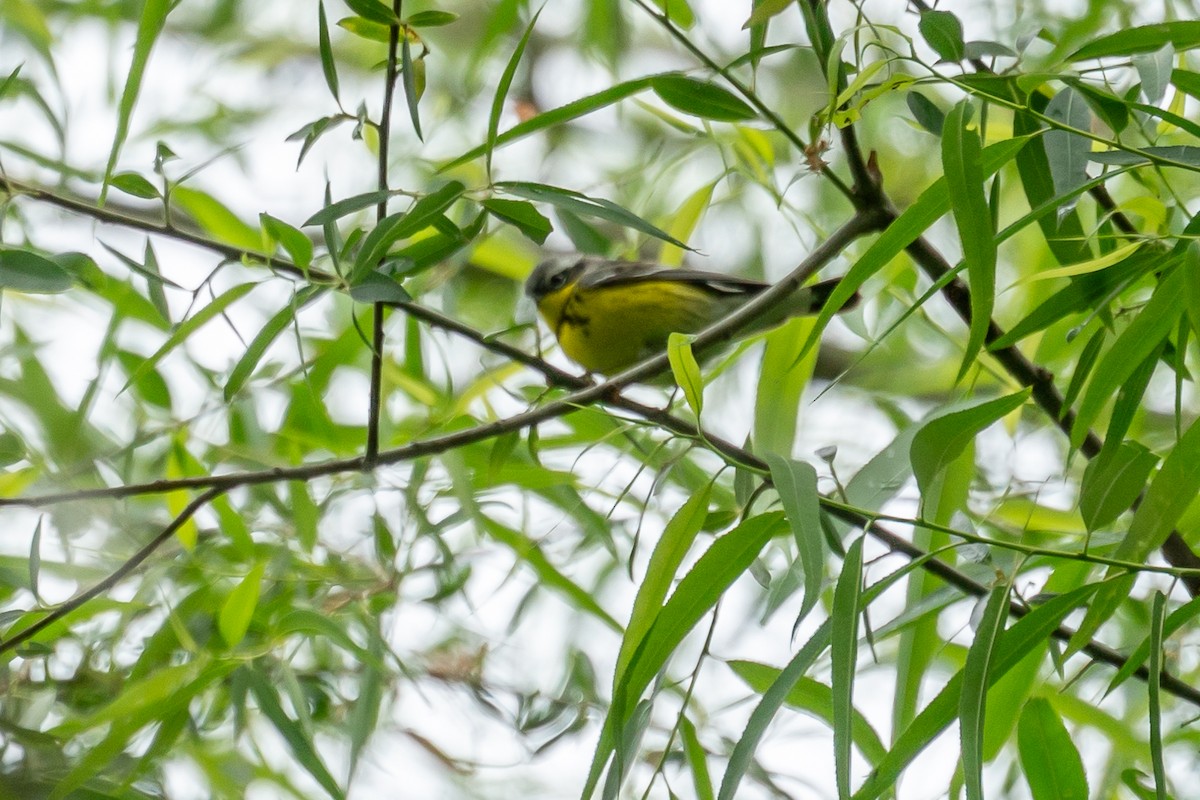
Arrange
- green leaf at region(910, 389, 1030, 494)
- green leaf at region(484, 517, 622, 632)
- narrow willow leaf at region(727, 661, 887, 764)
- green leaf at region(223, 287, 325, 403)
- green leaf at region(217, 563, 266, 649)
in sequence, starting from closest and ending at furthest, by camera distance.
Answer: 1. green leaf at region(910, 389, 1030, 494)
2. green leaf at region(223, 287, 325, 403)
3. narrow willow leaf at region(727, 661, 887, 764)
4. green leaf at region(217, 563, 266, 649)
5. green leaf at region(484, 517, 622, 632)

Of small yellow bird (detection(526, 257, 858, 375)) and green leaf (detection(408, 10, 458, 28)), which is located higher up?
small yellow bird (detection(526, 257, 858, 375))

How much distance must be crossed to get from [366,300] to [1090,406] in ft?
2.34

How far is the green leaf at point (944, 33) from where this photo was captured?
1.14 meters

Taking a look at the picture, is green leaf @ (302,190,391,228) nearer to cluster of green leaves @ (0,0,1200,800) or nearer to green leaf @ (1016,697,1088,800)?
cluster of green leaves @ (0,0,1200,800)

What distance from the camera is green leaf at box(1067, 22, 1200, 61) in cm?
119

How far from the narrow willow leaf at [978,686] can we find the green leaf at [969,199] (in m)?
0.21

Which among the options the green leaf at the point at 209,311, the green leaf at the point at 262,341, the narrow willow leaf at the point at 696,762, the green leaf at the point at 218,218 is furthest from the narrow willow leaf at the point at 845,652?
the green leaf at the point at 218,218

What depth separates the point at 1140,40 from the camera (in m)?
1.21

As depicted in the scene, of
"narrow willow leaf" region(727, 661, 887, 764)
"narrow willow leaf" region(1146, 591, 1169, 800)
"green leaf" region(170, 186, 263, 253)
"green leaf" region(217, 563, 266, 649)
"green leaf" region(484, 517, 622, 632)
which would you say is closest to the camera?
"narrow willow leaf" region(1146, 591, 1169, 800)

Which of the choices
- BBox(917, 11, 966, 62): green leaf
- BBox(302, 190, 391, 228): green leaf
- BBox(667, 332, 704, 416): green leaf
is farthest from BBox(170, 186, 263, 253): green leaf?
BBox(917, 11, 966, 62): green leaf

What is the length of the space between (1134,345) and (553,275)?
2364 mm

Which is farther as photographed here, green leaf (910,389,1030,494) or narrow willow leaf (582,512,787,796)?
narrow willow leaf (582,512,787,796)

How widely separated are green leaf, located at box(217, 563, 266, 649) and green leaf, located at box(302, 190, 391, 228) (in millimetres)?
685

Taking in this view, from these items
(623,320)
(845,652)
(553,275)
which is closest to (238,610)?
(845,652)
